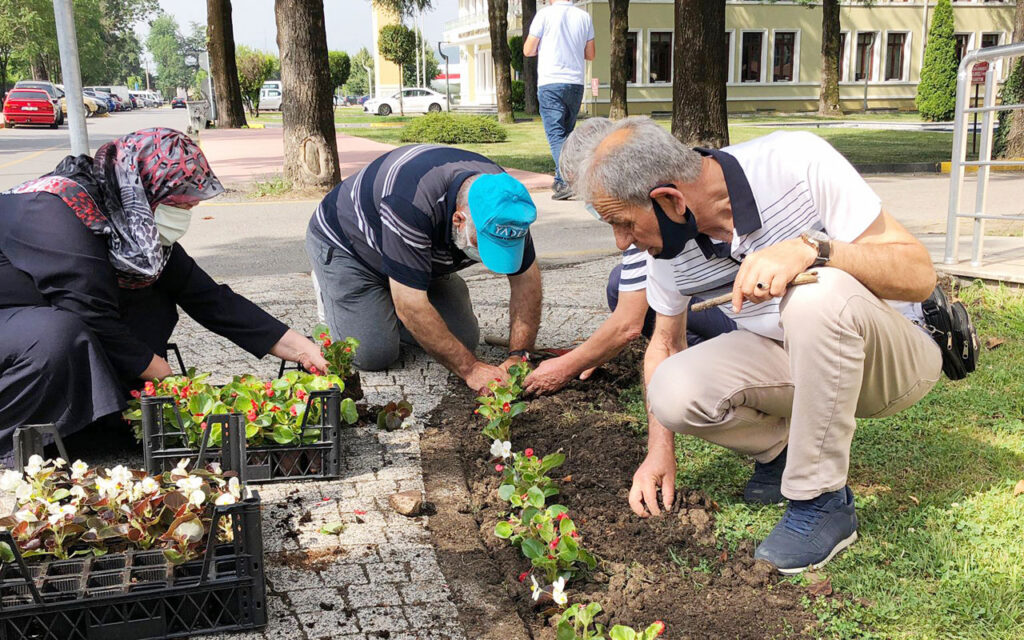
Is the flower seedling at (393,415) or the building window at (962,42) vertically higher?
the building window at (962,42)

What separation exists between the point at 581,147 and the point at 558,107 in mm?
7866

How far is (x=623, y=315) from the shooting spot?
12.8ft

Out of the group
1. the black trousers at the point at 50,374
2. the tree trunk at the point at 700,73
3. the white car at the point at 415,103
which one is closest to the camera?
the black trousers at the point at 50,374

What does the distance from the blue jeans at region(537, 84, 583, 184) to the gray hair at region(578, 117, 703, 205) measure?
→ 786 cm

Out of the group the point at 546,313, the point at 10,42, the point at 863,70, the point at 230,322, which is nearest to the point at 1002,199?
the point at 546,313

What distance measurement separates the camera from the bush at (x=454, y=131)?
20.0m

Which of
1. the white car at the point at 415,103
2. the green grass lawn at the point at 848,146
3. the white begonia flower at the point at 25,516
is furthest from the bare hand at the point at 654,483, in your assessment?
the white car at the point at 415,103

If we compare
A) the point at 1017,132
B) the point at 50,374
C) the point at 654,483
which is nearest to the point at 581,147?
the point at 654,483

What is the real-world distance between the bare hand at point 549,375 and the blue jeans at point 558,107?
649cm

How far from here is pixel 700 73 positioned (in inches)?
437

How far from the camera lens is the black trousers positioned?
130 inches

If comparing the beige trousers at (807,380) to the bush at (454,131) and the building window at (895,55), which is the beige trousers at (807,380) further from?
the building window at (895,55)

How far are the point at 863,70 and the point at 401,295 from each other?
43016mm

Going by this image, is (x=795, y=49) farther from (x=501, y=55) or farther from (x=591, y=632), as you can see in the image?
(x=591, y=632)
